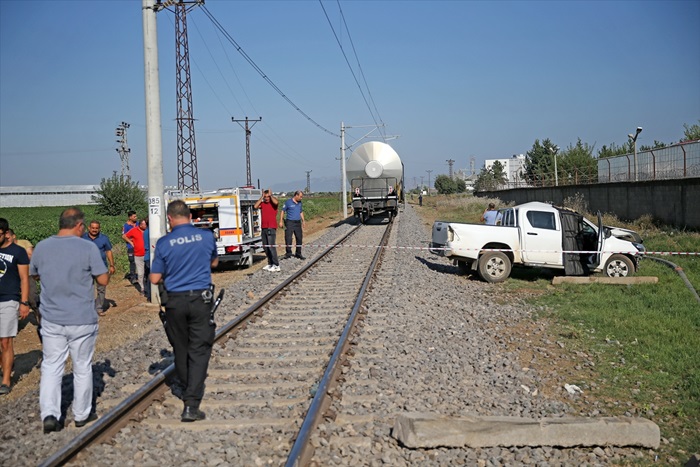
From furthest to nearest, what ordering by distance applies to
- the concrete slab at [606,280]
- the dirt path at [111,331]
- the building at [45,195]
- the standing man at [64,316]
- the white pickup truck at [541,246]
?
the building at [45,195] → the white pickup truck at [541,246] → the concrete slab at [606,280] → the dirt path at [111,331] → the standing man at [64,316]

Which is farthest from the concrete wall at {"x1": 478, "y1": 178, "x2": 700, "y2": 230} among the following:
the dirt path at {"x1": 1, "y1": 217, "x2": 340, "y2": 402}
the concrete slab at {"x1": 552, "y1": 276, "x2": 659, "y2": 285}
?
the dirt path at {"x1": 1, "y1": 217, "x2": 340, "y2": 402}

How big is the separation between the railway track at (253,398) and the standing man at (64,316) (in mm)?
391

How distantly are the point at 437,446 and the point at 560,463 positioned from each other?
0.93 metres

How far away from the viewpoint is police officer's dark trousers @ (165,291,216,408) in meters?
5.51

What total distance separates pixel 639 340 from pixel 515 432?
179 inches

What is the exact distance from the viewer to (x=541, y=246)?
45.9 ft

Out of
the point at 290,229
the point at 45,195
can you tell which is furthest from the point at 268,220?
the point at 45,195

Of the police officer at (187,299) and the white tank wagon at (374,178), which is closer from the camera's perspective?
the police officer at (187,299)

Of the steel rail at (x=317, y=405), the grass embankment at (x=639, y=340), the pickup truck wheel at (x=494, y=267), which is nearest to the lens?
the steel rail at (x=317, y=405)

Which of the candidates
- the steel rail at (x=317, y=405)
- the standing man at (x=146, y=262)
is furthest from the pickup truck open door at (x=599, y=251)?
the standing man at (x=146, y=262)

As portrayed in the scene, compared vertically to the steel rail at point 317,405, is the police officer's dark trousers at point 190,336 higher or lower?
higher

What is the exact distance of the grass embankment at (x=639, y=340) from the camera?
6.04m

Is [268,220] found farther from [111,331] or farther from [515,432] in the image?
[515,432]

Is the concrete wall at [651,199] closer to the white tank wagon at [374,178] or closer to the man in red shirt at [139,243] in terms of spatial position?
the white tank wagon at [374,178]
